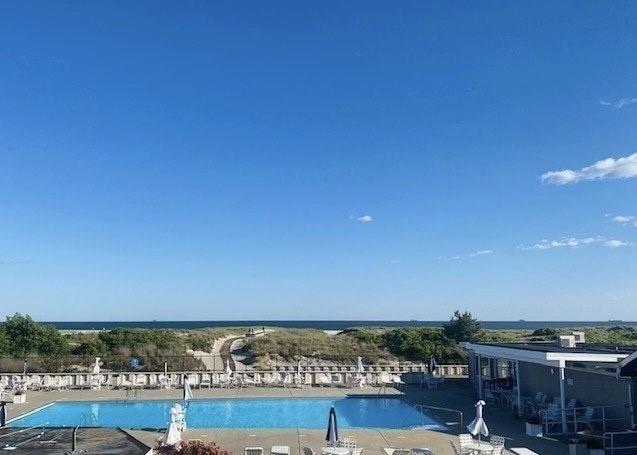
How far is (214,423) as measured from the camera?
60.4ft

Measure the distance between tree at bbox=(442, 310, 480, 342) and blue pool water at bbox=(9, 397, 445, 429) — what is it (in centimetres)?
1390

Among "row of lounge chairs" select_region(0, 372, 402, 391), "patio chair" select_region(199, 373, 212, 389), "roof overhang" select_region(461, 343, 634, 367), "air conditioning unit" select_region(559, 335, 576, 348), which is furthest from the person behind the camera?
"patio chair" select_region(199, 373, 212, 389)

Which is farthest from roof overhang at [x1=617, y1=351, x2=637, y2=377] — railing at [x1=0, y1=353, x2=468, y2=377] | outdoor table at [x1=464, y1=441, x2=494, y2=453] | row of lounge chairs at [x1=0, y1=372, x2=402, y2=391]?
railing at [x1=0, y1=353, x2=468, y2=377]

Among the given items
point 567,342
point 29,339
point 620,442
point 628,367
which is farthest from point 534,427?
point 29,339

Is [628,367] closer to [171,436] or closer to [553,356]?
[553,356]

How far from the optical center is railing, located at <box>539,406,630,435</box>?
583 inches

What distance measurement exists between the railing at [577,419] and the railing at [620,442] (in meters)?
1.57

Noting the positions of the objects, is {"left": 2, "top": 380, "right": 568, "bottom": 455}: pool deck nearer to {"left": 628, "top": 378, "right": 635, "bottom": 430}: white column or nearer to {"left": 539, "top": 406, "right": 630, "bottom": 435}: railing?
{"left": 539, "top": 406, "right": 630, "bottom": 435}: railing

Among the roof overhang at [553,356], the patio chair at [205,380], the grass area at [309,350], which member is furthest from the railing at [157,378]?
the roof overhang at [553,356]

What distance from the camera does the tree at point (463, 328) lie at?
1361 inches

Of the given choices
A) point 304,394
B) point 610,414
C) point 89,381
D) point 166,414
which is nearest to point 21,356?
point 89,381

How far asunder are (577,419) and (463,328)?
64.0 feet

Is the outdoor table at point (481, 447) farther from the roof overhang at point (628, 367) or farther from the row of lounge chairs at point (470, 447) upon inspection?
the roof overhang at point (628, 367)

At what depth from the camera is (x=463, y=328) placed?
114 feet
